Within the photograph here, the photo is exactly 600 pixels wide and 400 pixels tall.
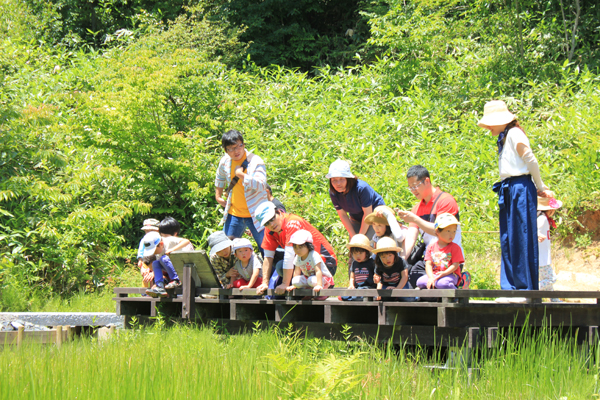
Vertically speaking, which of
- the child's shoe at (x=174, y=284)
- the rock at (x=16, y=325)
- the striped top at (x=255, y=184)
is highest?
the striped top at (x=255, y=184)

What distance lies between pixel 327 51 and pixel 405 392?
1744cm

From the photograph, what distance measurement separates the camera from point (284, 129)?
13750 mm

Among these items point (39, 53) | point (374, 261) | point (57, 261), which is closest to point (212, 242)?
point (374, 261)

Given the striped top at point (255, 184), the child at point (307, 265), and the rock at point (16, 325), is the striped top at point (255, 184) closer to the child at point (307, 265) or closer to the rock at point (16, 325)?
the child at point (307, 265)

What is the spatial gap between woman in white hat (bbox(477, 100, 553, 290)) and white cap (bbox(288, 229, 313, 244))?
5.80ft

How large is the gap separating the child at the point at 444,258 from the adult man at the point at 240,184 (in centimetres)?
219

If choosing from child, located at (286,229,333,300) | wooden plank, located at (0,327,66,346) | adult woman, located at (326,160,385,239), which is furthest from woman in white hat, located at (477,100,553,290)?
wooden plank, located at (0,327,66,346)

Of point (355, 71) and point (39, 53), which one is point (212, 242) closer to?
point (355, 71)

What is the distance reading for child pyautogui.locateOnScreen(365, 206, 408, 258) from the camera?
561 cm

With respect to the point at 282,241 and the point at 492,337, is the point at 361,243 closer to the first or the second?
the point at 282,241

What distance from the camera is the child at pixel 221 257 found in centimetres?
667

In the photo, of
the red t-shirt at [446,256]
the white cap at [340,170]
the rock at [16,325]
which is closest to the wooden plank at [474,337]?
the red t-shirt at [446,256]

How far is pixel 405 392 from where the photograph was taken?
3773 millimetres

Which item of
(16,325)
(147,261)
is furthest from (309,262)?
(16,325)
